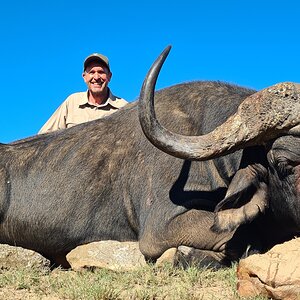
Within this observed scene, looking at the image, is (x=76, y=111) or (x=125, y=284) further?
(x=76, y=111)

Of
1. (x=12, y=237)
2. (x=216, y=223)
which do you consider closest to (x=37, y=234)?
(x=12, y=237)

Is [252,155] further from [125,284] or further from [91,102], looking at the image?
[91,102]

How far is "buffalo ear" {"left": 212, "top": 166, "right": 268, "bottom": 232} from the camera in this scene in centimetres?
600

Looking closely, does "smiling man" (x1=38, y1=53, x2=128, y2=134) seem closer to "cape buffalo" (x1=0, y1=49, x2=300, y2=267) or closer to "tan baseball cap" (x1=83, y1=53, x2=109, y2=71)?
"tan baseball cap" (x1=83, y1=53, x2=109, y2=71)

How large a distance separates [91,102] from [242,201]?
5695mm

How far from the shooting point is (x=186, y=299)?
4.74 metres

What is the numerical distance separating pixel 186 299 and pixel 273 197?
5.94 feet

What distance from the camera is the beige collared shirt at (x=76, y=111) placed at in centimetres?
1104

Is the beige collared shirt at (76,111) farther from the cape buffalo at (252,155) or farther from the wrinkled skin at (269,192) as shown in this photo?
the wrinkled skin at (269,192)

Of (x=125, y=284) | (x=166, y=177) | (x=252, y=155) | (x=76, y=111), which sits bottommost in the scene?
(x=125, y=284)

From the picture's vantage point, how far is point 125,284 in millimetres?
5301

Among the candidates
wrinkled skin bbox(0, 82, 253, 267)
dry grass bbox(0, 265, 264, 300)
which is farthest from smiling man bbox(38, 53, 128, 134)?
dry grass bbox(0, 265, 264, 300)

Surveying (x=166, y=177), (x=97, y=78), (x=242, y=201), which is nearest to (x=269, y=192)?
(x=242, y=201)

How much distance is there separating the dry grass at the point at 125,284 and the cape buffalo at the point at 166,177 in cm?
64
